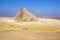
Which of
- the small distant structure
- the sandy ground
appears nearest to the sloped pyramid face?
the small distant structure

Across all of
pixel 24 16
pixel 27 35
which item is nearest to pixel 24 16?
pixel 24 16

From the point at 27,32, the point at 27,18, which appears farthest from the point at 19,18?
the point at 27,32

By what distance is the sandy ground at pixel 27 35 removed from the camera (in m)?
1.88

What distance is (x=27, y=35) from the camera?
6.43 ft

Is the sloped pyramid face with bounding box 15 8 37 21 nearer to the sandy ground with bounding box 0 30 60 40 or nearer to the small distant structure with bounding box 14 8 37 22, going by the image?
the small distant structure with bounding box 14 8 37 22

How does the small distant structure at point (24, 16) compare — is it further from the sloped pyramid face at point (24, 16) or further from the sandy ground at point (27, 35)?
the sandy ground at point (27, 35)

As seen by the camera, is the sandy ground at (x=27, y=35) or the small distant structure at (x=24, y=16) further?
the small distant structure at (x=24, y=16)

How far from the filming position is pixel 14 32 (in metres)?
2.02

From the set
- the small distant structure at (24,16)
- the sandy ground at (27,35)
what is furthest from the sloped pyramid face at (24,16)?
the sandy ground at (27,35)

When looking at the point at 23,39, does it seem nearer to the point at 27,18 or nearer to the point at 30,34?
the point at 30,34

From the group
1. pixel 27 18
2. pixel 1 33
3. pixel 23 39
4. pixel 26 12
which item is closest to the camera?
pixel 23 39

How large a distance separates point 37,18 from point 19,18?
29.4 inches

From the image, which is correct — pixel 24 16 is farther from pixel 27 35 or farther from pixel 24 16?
pixel 27 35

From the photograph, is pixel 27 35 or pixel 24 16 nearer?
pixel 27 35
